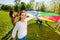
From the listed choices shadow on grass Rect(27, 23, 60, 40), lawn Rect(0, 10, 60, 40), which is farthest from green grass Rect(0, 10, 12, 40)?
shadow on grass Rect(27, 23, 60, 40)

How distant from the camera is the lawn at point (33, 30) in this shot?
209 centimetres

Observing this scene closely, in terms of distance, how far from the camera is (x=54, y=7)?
2172 millimetres

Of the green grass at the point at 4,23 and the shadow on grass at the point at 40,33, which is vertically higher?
the green grass at the point at 4,23

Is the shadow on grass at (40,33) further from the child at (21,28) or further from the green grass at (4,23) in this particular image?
the green grass at (4,23)

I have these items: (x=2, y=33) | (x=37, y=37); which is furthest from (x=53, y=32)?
(x=2, y=33)

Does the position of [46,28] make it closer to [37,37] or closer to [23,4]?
[37,37]

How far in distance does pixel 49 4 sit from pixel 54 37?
1.14ft

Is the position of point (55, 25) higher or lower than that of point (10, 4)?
lower

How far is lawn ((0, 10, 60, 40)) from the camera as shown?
209cm

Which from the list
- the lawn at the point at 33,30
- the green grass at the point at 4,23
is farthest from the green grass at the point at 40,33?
the green grass at the point at 4,23

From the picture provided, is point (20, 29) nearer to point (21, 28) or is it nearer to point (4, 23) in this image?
point (21, 28)

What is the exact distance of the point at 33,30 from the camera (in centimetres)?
212

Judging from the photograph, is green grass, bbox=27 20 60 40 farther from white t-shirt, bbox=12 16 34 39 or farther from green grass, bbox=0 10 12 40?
green grass, bbox=0 10 12 40

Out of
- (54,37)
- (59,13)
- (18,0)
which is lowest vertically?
(54,37)
